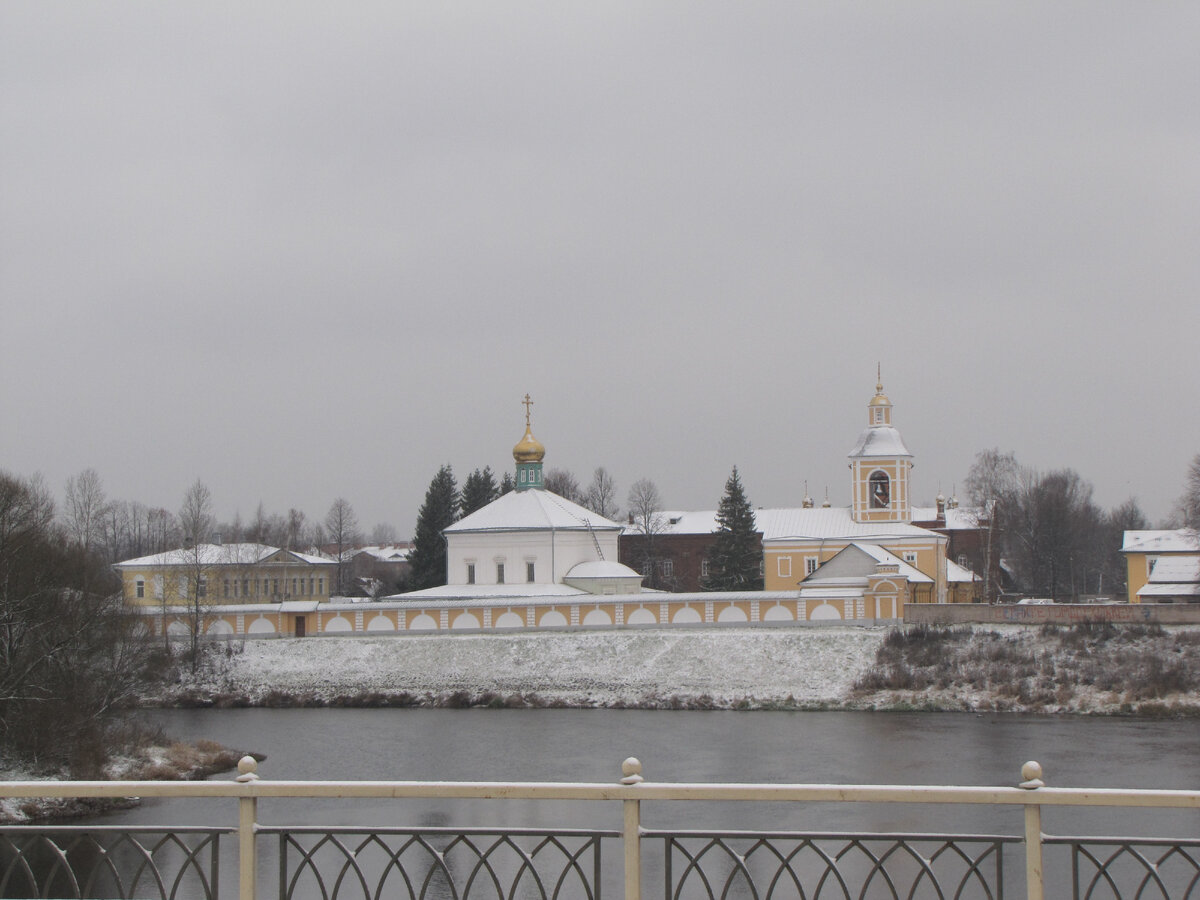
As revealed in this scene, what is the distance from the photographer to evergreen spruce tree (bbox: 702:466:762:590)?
59.5 meters

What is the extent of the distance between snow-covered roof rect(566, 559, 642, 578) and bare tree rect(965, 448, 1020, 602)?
23.5m

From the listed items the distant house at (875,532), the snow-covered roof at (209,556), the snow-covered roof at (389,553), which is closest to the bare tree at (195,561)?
the snow-covered roof at (209,556)

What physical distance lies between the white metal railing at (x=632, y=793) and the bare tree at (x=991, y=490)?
6182 cm

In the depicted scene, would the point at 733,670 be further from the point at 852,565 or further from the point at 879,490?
the point at 879,490

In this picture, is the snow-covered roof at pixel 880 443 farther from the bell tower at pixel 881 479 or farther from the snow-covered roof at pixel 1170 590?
the snow-covered roof at pixel 1170 590

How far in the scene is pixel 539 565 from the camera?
5028 cm

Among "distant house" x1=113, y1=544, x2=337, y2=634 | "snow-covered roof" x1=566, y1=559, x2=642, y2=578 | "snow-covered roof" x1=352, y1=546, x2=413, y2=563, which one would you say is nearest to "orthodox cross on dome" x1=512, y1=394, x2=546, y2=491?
"snow-covered roof" x1=566, y1=559, x2=642, y2=578

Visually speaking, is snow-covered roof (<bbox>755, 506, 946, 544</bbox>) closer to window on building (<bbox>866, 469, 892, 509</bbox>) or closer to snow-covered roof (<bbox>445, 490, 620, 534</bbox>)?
window on building (<bbox>866, 469, 892, 509</bbox>)

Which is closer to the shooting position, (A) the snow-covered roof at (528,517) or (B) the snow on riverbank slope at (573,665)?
(B) the snow on riverbank slope at (573,665)

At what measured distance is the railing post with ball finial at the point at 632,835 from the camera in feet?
18.3

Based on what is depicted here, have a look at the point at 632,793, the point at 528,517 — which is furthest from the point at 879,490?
the point at 632,793

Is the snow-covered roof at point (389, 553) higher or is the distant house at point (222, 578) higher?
the snow-covered roof at point (389, 553)

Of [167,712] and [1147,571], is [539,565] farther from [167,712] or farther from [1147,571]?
[1147,571]

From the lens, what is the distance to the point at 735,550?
59.8m
